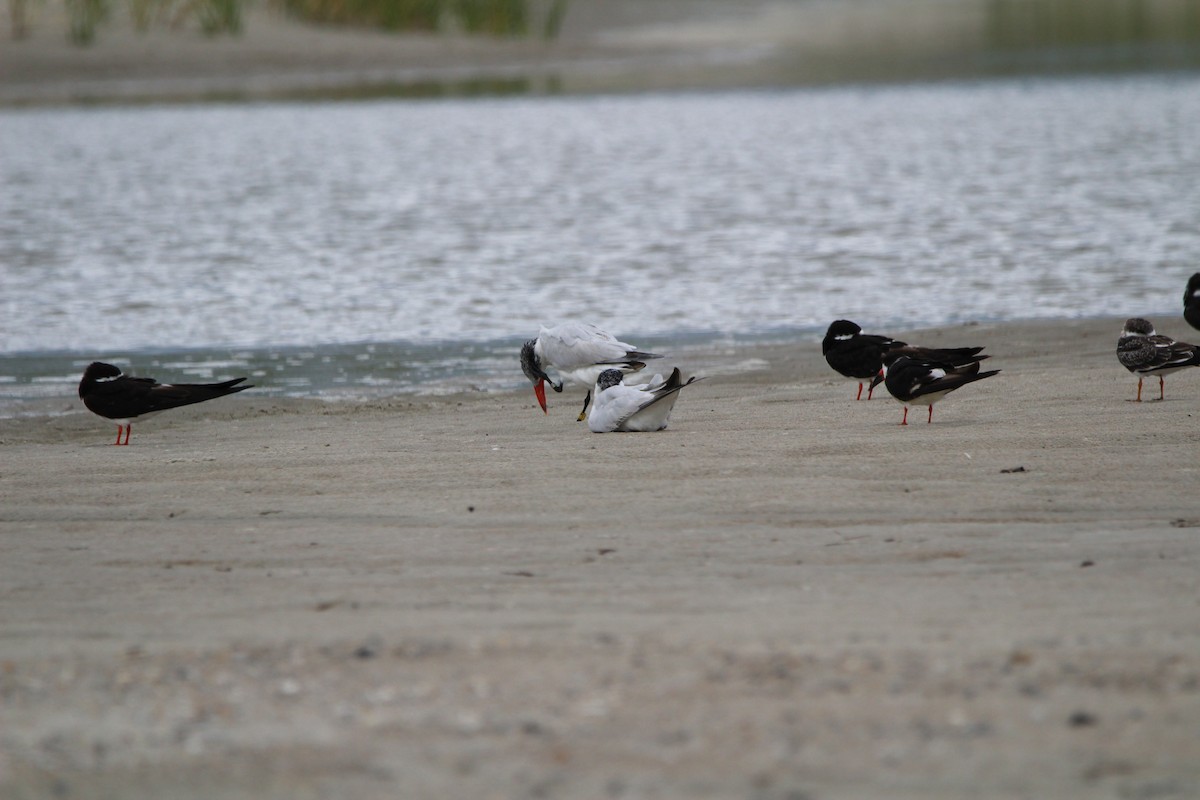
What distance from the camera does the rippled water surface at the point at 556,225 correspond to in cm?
1258

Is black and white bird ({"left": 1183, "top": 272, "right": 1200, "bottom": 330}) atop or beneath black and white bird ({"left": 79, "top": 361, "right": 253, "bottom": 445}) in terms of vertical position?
atop

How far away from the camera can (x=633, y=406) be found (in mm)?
8156

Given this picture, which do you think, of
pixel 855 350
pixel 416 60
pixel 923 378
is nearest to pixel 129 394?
pixel 855 350

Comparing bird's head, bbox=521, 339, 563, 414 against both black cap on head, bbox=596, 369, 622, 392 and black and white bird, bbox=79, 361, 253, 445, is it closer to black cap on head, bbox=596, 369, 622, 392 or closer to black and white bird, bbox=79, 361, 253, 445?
black cap on head, bbox=596, 369, 622, 392

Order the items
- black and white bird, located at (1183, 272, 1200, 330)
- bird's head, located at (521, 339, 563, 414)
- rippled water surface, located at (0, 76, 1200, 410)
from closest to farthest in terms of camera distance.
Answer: bird's head, located at (521, 339, 563, 414) < black and white bird, located at (1183, 272, 1200, 330) < rippled water surface, located at (0, 76, 1200, 410)

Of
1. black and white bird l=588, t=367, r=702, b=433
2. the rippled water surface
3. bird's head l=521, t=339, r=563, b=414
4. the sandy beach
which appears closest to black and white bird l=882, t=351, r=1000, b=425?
the sandy beach

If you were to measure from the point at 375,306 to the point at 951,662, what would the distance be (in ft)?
31.3

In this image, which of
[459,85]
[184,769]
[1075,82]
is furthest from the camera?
[459,85]

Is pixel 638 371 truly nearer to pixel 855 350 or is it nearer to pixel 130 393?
pixel 855 350

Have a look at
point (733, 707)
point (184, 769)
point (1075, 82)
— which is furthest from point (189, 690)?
point (1075, 82)

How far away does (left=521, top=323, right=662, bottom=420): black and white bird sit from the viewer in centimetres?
905

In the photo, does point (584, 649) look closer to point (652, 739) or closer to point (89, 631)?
point (652, 739)

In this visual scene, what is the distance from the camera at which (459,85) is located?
131ft

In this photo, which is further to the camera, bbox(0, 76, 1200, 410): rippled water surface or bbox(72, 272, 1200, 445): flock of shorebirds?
bbox(0, 76, 1200, 410): rippled water surface
